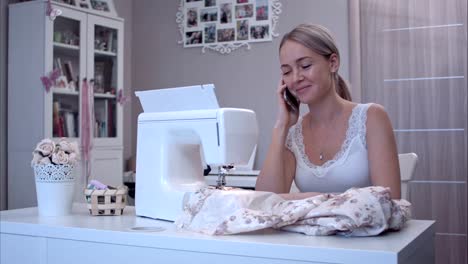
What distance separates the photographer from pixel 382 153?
1632 mm

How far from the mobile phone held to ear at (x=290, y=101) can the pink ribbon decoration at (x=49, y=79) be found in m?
2.03

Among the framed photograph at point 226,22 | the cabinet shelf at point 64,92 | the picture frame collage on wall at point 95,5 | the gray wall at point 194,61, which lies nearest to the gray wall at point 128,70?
the gray wall at point 194,61

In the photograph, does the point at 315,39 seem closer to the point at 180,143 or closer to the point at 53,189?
the point at 180,143

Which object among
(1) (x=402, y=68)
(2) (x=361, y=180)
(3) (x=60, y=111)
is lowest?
(2) (x=361, y=180)

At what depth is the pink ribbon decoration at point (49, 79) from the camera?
3.33 meters

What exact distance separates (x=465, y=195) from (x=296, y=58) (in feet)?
7.67

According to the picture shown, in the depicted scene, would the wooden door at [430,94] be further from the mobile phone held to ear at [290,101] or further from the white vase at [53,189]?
the white vase at [53,189]

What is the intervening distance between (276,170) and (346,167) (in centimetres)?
22

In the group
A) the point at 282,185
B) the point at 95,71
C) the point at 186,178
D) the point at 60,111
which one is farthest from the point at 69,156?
the point at 95,71

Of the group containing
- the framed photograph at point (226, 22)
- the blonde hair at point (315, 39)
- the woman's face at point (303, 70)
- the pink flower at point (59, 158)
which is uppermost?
the framed photograph at point (226, 22)

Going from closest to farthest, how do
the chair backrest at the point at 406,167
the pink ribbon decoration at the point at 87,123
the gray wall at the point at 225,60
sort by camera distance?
the chair backrest at the point at 406,167 → the pink ribbon decoration at the point at 87,123 → the gray wall at the point at 225,60

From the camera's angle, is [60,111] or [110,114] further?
[110,114]

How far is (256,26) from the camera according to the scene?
4078 millimetres

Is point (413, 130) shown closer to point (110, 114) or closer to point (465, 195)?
point (465, 195)
